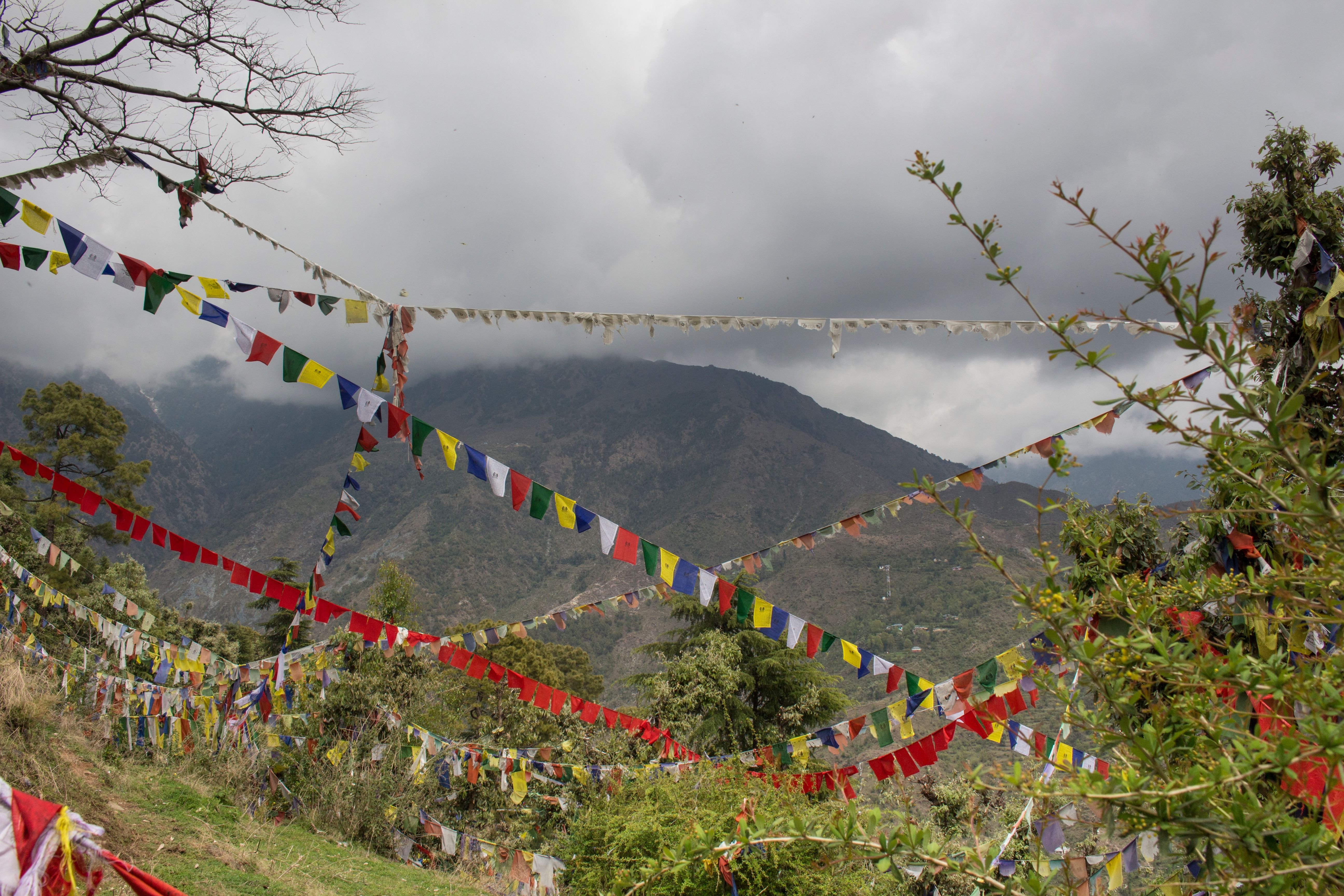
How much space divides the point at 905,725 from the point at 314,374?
6911 millimetres

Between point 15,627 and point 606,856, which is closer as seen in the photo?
point 606,856

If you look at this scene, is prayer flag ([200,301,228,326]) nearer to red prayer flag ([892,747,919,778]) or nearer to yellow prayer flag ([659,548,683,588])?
yellow prayer flag ([659,548,683,588])

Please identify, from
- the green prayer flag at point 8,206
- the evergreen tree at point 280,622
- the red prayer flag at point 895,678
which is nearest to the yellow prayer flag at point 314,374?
the green prayer flag at point 8,206

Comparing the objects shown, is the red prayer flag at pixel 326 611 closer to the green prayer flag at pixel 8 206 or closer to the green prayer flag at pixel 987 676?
the green prayer flag at pixel 8 206

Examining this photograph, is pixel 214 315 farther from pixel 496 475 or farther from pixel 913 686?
pixel 913 686

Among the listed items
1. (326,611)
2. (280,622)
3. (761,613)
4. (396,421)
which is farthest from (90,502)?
(280,622)

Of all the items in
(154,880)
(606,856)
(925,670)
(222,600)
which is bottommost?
(222,600)

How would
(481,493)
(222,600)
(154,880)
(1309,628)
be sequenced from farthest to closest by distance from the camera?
(481,493)
(222,600)
(154,880)
(1309,628)

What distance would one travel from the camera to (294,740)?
1185cm

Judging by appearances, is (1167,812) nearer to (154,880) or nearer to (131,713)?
(154,880)

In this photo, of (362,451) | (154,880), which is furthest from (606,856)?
(154,880)

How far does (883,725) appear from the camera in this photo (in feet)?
24.0

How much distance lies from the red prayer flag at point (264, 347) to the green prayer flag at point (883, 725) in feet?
22.2

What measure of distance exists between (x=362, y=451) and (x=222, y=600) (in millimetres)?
174059
